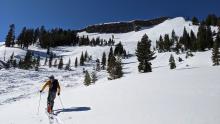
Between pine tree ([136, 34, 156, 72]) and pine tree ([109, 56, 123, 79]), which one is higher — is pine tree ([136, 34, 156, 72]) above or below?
above

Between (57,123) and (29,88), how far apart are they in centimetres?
5301

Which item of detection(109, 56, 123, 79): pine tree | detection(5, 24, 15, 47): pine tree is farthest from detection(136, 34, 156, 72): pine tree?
detection(5, 24, 15, 47): pine tree

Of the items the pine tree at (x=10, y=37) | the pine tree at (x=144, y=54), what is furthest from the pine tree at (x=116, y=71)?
the pine tree at (x=10, y=37)

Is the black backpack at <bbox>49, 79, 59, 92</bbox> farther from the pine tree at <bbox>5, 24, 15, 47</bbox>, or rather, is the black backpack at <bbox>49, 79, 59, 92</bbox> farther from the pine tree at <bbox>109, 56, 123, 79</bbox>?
the pine tree at <bbox>5, 24, 15, 47</bbox>

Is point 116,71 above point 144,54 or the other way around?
the other way around

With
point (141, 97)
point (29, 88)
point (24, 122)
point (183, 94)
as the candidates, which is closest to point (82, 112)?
point (24, 122)

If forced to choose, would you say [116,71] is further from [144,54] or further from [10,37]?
[10,37]

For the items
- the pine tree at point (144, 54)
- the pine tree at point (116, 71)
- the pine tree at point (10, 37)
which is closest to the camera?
the pine tree at point (116, 71)

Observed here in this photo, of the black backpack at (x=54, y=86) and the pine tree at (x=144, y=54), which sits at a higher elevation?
the pine tree at (x=144, y=54)

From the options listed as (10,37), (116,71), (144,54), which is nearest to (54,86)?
(116,71)

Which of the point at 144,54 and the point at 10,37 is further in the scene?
the point at 10,37

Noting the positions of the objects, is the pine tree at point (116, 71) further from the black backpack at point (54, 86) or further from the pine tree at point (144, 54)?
the black backpack at point (54, 86)

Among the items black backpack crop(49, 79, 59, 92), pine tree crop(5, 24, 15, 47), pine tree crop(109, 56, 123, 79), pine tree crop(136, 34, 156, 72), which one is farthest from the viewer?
pine tree crop(5, 24, 15, 47)

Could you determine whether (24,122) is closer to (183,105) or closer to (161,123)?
(161,123)
